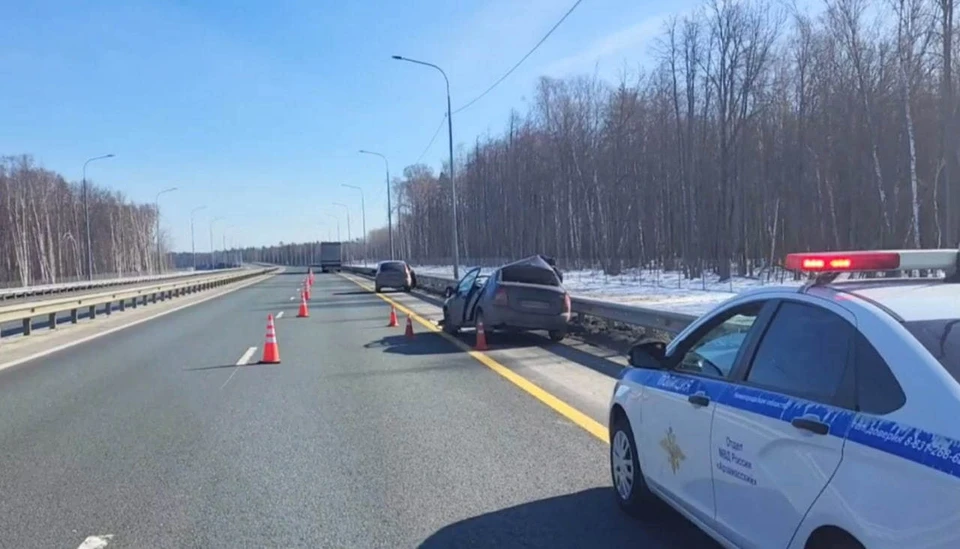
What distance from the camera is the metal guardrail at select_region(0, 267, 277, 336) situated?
19.9 m

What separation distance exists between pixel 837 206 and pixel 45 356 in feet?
139

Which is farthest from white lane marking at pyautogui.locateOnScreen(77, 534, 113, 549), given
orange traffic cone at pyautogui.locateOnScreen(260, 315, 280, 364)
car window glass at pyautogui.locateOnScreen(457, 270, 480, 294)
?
car window glass at pyautogui.locateOnScreen(457, 270, 480, 294)

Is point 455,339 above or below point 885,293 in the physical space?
below

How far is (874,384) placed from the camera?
3.03 m

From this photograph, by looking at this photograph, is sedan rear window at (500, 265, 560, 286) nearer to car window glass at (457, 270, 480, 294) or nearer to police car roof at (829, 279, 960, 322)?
car window glass at (457, 270, 480, 294)

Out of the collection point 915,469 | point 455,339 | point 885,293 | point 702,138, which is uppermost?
Result: point 702,138

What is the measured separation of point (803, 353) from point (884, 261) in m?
0.57

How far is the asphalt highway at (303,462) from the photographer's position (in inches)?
204

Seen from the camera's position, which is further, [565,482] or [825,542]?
[565,482]

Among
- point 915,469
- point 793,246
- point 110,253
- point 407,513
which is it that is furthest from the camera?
point 110,253

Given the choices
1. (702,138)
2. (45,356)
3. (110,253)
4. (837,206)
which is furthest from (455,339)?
(110,253)

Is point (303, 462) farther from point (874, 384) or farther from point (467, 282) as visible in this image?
point (467, 282)

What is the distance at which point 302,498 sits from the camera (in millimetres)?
5926

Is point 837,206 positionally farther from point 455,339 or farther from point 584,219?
point 455,339
